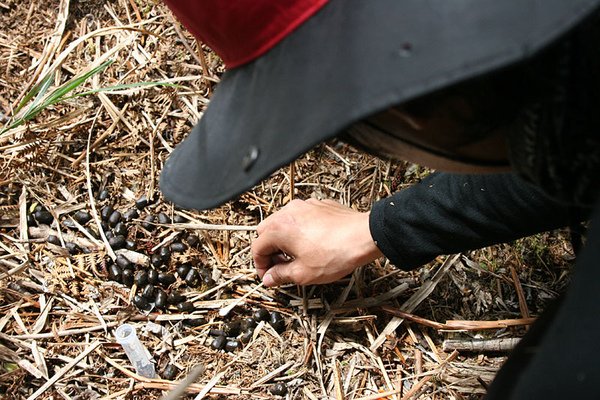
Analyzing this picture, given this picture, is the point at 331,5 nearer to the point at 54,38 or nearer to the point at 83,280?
the point at 83,280

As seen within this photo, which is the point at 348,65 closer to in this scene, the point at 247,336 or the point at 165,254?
the point at 247,336

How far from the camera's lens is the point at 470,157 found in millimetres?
1187

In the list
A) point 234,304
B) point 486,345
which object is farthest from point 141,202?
point 486,345

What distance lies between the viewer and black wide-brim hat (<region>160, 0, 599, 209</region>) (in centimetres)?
87

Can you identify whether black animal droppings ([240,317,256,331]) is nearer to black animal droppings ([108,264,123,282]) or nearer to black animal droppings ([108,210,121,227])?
black animal droppings ([108,264,123,282])

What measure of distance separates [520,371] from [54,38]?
8.69ft

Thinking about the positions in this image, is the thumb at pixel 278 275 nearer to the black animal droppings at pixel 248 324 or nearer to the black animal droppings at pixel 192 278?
the black animal droppings at pixel 248 324

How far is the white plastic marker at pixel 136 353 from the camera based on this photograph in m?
2.39

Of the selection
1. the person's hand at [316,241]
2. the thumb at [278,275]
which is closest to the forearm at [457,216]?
the person's hand at [316,241]

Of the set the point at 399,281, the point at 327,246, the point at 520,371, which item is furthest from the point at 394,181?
the point at 520,371

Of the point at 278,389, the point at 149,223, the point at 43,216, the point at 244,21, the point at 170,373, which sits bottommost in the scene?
the point at 278,389

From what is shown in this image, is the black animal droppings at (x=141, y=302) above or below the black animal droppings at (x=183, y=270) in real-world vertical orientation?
above

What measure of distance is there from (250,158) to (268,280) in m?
1.36

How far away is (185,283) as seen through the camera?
263 centimetres
